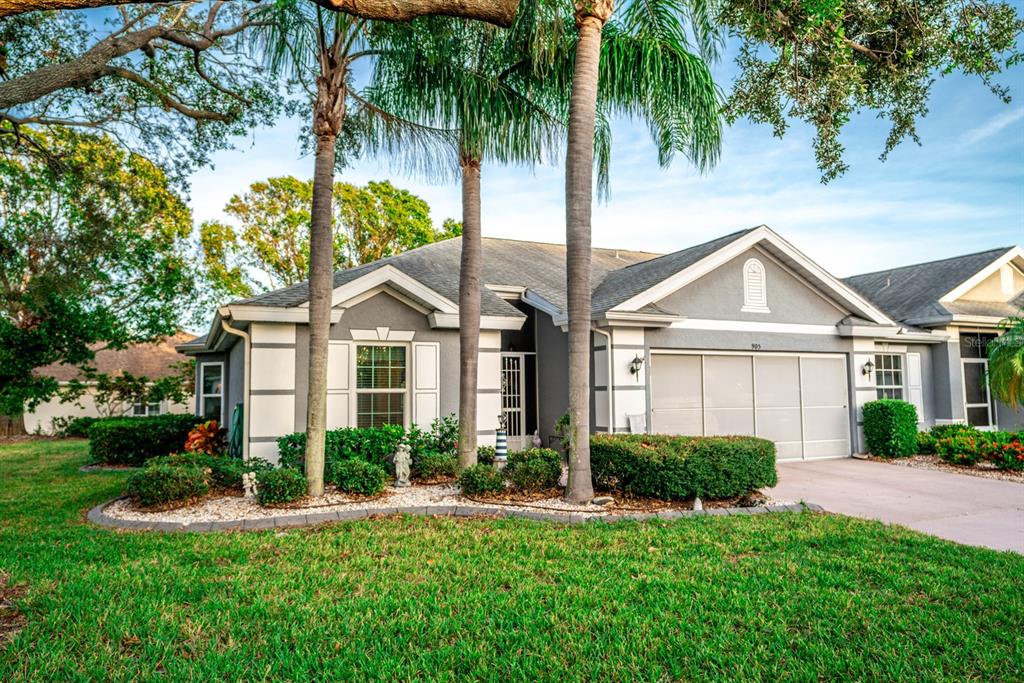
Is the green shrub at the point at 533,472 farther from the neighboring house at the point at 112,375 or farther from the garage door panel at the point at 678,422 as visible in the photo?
the neighboring house at the point at 112,375

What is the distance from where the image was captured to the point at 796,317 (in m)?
13.5

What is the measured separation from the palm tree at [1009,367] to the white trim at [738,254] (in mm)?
2083

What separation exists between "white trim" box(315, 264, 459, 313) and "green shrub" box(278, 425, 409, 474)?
2214mm

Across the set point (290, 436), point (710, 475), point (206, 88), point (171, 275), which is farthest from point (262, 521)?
point (171, 275)

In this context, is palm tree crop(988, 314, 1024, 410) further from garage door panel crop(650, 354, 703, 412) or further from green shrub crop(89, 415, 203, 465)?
green shrub crop(89, 415, 203, 465)

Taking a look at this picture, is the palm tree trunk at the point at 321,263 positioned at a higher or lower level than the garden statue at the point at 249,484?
higher

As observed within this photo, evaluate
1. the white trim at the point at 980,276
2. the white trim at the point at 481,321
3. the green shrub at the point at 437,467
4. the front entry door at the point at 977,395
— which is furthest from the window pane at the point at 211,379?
the front entry door at the point at 977,395

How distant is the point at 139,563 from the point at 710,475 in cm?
649

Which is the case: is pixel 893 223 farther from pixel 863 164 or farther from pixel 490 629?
pixel 490 629

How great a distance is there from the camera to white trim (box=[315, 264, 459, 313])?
10.5 metres

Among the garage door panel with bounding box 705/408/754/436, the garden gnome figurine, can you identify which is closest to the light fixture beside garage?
the garage door panel with bounding box 705/408/754/436

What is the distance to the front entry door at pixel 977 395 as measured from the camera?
16.0m

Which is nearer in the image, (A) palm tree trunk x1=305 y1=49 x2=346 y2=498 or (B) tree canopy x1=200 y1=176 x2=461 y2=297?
(A) palm tree trunk x1=305 y1=49 x2=346 y2=498

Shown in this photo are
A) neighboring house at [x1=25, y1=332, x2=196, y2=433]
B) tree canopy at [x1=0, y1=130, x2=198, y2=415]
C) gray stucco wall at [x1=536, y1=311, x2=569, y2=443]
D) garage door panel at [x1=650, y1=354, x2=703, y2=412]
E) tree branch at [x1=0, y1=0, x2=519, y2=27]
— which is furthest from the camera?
neighboring house at [x1=25, y1=332, x2=196, y2=433]
